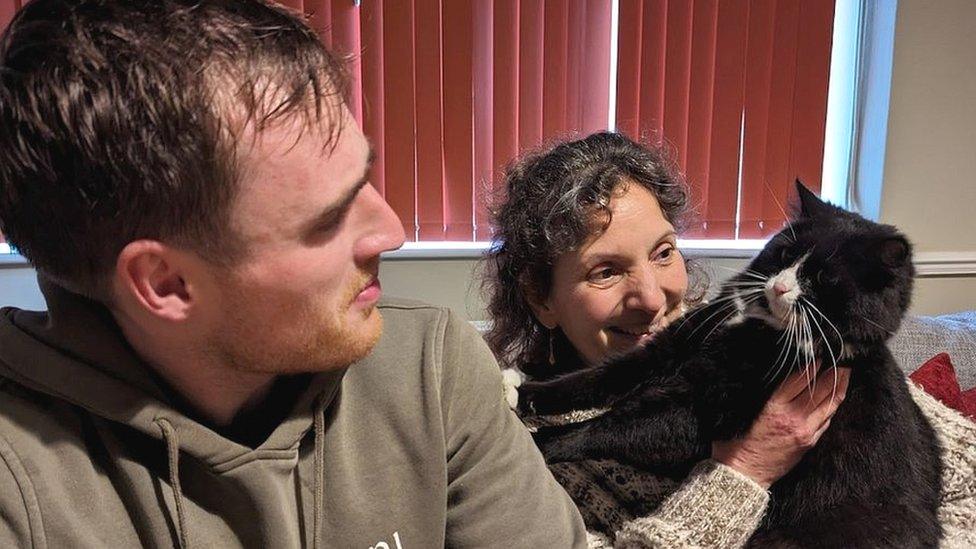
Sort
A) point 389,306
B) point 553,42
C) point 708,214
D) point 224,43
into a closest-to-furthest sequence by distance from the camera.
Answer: point 224,43 < point 389,306 < point 553,42 < point 708,214

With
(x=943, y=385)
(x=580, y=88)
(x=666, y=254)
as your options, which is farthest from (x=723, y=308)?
(x=580, y=88)

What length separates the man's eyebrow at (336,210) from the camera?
689mm

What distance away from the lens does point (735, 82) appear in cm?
252

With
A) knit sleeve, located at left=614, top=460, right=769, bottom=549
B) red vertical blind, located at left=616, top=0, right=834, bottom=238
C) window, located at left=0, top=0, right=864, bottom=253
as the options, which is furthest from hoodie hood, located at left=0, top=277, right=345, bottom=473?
red vertical blind, located at left=616, top=0, right=834, bottom=238

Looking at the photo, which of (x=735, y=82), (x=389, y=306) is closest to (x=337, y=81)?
(x=389, y=306)

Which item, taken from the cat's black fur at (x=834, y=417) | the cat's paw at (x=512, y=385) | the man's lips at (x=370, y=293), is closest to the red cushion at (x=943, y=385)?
the cat's black fur at (x=834, y=417)

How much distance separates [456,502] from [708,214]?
2.05 meters

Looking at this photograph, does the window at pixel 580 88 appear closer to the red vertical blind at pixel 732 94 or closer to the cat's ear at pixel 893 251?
the red vertical blind at pixel 732 94

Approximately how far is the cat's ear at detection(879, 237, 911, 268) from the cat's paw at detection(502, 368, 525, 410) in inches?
23.5

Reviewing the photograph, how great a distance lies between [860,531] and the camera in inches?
40.1

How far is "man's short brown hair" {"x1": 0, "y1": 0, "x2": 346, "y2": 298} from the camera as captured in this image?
60 centimetres

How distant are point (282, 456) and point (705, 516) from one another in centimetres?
58

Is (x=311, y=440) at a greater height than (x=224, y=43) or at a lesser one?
lesser

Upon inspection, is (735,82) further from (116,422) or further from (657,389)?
(116,422)
